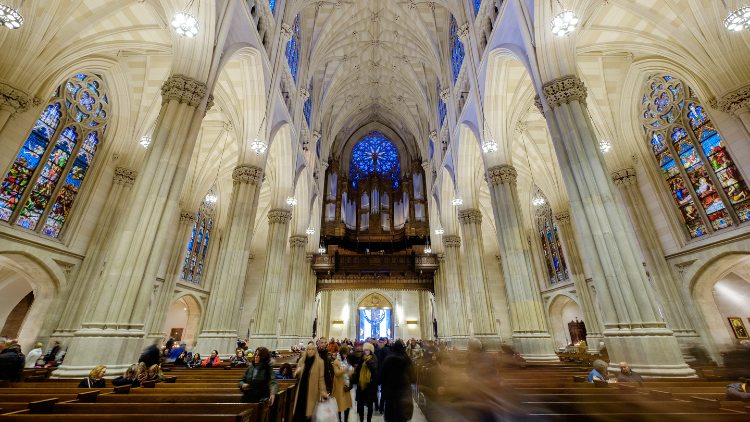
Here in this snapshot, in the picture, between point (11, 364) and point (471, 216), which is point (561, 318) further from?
point (11, 364)

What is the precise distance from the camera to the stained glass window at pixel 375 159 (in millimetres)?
28156

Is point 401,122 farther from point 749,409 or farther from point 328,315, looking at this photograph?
point 749,409

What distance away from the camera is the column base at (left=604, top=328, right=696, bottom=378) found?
17.2 ft

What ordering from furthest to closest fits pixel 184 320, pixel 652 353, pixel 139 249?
1. pixel 184 320
2. pixel 139 249
3. pixel 652 353

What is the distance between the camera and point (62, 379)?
15.9 ft

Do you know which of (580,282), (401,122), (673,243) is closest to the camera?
(673,243)

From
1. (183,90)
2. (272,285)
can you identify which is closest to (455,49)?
(183,90)

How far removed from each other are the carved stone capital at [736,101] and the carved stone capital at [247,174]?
14635 mm

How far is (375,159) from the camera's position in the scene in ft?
95.2

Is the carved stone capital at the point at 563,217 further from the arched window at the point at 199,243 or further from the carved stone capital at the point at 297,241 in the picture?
the arched window at the point at 199,243

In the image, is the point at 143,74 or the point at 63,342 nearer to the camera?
the point at 63,342

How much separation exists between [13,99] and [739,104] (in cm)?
2072

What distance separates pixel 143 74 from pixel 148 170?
331 inches

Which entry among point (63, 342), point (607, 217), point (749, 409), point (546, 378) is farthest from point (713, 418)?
point (63, 342)
